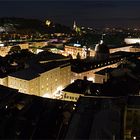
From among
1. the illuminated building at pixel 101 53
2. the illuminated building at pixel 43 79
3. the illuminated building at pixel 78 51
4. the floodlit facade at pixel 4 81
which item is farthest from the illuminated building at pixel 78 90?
the illuminated building at pixel 78 51

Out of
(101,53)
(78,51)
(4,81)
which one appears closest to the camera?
(4,81)

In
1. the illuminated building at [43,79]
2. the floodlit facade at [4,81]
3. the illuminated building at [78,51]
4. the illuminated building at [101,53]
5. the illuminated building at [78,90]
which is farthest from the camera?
the illuminated building at [78,51]

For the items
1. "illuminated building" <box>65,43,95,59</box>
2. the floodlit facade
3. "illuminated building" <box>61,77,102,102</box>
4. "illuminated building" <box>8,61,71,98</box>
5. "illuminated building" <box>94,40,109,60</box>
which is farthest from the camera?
"illuminated building" <box>65,43,95,59</box>

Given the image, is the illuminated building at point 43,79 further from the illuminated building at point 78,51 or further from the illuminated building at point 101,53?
the illuminated building at point 78,51

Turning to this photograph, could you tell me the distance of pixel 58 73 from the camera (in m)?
12.2

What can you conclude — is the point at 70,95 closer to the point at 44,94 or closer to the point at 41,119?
the point at 44,94

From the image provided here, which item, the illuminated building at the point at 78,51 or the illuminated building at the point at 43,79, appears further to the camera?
the illuminated building at the point at 78,51

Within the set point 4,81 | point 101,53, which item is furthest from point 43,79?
point 101,53

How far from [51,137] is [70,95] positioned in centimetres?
349

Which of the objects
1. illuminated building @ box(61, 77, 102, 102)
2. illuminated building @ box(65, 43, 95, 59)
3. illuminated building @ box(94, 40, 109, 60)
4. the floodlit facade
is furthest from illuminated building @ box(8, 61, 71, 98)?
illuminated building @ box(65, 43, 95, 59)

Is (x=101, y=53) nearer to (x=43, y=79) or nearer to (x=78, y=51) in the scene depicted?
(x=78, y=51)

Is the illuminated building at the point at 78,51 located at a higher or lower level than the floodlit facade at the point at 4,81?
lower

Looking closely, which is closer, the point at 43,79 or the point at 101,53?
the point at 43,79

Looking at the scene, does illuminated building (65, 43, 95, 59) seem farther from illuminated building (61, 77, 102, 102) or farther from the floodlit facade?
illuminated building (61, 77, 102, 102)
